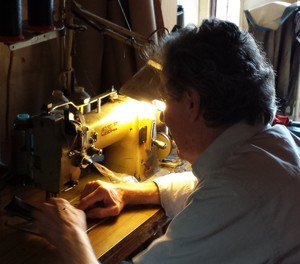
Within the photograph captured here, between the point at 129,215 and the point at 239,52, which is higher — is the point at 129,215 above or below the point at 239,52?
below

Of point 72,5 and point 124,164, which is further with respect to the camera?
point 124,164

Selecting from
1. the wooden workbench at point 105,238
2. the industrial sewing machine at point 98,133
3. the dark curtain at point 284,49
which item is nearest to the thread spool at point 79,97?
the industrial sewing machine at point 98,133

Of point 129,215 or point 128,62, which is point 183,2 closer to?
point 128,62

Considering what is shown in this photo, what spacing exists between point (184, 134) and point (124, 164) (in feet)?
1.75

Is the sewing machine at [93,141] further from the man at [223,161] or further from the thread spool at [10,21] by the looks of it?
the thread spool at [10,21]

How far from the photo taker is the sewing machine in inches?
56.6

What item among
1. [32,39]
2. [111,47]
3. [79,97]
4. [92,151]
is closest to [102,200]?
[92,151]

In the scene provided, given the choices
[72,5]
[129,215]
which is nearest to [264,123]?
[129,215]

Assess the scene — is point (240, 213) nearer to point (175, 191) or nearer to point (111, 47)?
point (175, 191)

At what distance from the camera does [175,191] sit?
161 centimetres

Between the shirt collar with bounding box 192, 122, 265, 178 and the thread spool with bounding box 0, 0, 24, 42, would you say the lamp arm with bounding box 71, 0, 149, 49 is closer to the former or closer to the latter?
the thread spool with bounding box 0, 0, 24, 42

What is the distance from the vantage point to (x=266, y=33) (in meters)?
3.29

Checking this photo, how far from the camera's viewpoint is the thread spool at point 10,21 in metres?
1.35

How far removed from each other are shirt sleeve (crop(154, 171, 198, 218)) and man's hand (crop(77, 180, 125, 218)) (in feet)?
0.44
